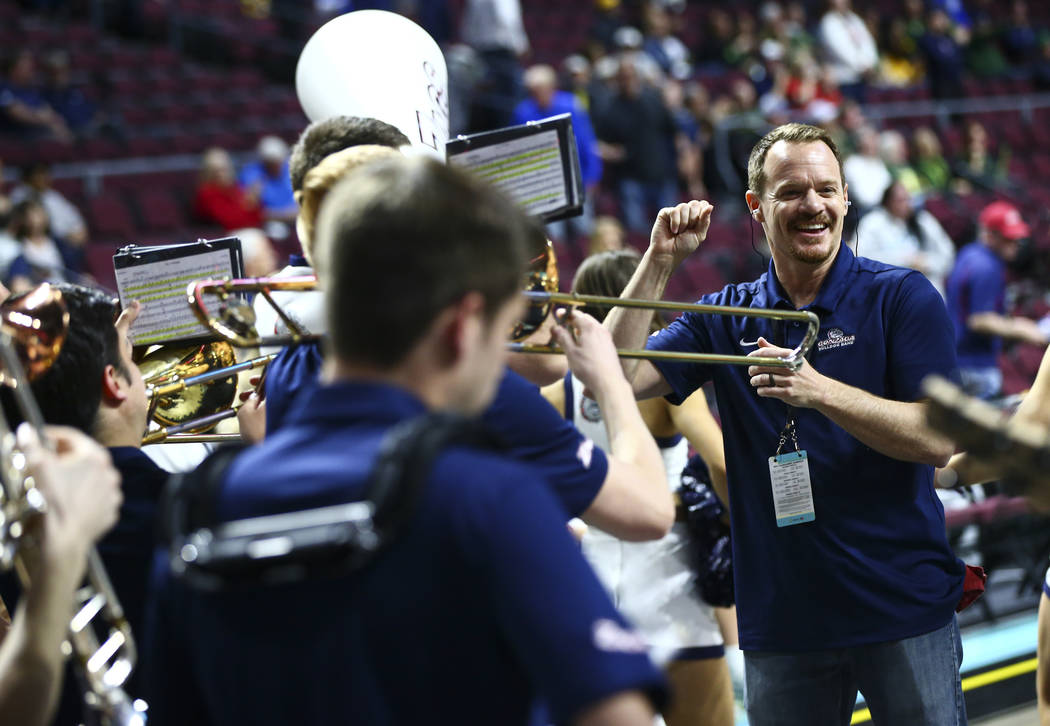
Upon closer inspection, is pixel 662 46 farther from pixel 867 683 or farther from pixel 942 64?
pixel 867 683

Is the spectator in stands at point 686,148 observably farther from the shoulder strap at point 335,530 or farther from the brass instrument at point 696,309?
the shoulder strap at point 335,530

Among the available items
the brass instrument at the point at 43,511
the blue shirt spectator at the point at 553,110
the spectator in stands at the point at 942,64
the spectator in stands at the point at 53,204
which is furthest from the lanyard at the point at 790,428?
the spectator in stands at the point at 942,64

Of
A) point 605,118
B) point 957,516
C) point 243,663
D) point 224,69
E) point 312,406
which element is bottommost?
point 957,516

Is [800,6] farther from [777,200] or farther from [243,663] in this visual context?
[243,663]

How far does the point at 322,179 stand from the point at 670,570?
6.57ft

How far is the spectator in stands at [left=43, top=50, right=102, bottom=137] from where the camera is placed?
386 inches

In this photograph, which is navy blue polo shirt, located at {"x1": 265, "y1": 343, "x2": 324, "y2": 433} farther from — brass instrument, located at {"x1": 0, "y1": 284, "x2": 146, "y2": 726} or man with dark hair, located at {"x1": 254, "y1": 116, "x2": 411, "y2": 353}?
brass instrument, located at {"x1": 0, "y1": 284, "x2": 146, "y2": 726}

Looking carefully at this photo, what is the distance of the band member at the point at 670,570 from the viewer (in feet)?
11.2

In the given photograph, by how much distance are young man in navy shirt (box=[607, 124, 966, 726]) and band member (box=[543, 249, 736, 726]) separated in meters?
0.54

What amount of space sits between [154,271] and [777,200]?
1504mm

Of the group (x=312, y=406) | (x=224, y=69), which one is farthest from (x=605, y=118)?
(x=312, y=406)

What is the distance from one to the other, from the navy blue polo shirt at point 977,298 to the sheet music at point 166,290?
18.9 ft

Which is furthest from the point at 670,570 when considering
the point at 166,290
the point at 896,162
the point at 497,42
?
the point at 896,162

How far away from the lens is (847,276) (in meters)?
2.85
